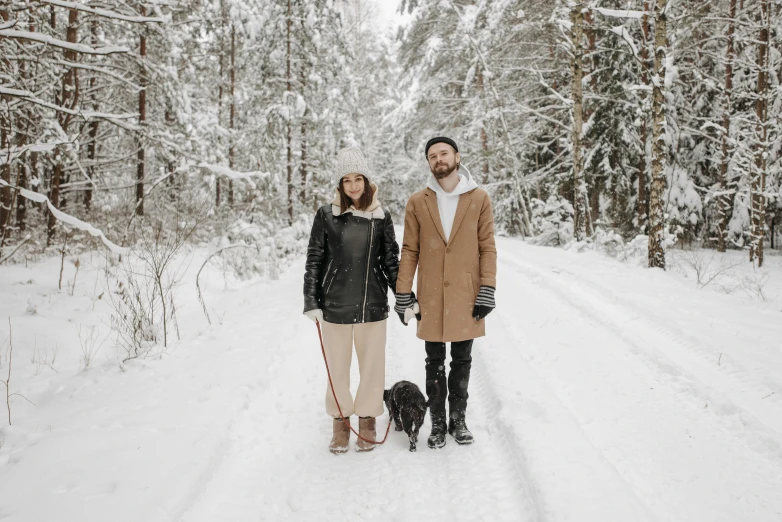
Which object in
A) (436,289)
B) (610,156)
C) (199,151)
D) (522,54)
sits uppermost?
(522,54)

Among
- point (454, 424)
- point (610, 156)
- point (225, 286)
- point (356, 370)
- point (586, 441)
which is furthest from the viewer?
point (610, 156)

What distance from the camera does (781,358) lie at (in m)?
4.34

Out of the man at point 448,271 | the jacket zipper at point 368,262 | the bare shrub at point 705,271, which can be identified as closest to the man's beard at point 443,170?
the man at point 448,271

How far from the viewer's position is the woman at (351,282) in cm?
321

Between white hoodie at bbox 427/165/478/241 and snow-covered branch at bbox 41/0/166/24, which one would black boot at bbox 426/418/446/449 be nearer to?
white hoodie at bbox 427/165/478/241

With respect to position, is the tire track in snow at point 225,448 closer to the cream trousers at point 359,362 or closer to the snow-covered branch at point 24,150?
the cream trousers at point 359,362

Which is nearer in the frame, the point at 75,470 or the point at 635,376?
the point at 75,470

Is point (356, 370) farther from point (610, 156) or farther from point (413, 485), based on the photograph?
point (610, 156)

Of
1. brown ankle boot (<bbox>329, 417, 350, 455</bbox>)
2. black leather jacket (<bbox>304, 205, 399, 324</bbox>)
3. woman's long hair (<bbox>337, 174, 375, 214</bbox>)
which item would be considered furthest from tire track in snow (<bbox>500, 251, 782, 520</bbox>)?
woman's long hair (<bbox>337, 174, 375, 214</bbox>)

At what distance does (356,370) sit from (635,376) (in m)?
2.79

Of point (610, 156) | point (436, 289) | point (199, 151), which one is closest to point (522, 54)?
point (610, 156)

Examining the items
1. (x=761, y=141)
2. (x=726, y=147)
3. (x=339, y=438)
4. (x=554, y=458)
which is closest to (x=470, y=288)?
(x=554, y=458)

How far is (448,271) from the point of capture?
315cm

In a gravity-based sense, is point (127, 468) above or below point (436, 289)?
below
